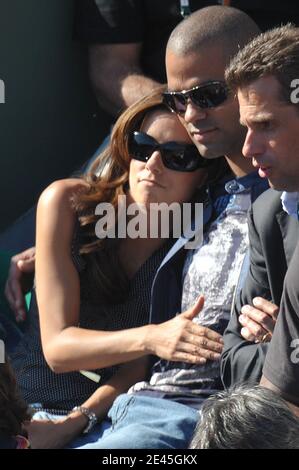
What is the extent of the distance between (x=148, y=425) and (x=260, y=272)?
477mm

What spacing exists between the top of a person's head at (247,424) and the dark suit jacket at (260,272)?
652mm

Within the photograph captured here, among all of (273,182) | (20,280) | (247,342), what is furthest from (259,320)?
(20,280)

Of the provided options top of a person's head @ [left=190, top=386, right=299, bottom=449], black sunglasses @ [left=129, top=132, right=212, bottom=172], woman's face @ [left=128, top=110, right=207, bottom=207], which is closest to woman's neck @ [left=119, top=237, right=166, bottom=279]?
woman's face @ [left=128, top=110, right=207, bottom=207]

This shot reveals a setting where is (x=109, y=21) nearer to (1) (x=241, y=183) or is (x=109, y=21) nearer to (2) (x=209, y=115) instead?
(2) (x=209, y=115)

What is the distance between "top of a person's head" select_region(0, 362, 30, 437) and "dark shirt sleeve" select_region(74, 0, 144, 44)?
1.87 metres

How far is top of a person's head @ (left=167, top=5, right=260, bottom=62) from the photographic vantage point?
3.00m

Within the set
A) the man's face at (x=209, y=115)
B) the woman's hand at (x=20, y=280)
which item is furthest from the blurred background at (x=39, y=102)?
the man's face at (x=209, y=115)

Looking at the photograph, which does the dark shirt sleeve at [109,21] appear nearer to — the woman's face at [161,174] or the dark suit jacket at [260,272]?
the woman's face at [161,174]

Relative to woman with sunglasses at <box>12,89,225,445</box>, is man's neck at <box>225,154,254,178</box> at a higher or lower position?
higher

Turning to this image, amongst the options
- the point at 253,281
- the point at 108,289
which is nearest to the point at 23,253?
the point at 108,289

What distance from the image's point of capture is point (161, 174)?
3037 mm

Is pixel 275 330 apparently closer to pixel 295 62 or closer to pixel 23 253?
pixel 295 62

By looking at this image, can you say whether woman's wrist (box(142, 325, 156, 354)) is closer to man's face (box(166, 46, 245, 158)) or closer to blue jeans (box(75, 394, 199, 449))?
blue jeans (box(75, 394, 199, 449))

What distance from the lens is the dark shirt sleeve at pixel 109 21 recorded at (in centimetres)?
380
